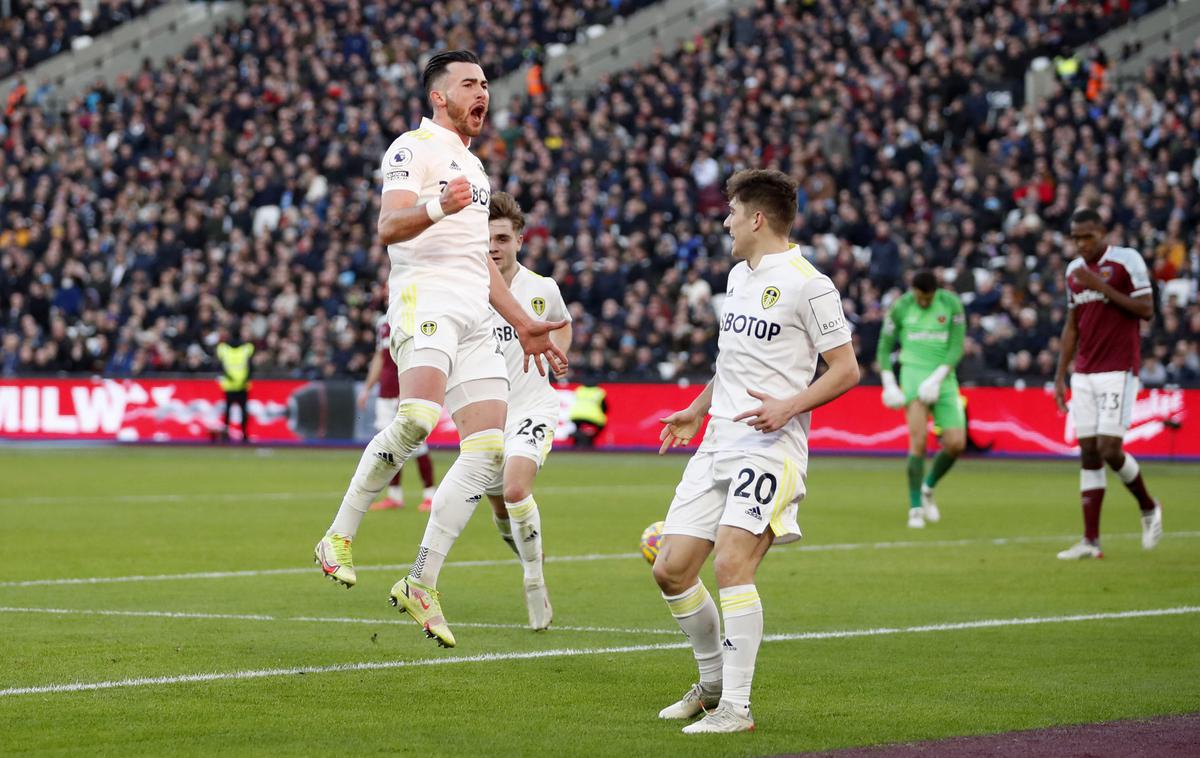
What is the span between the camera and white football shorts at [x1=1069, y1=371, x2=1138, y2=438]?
1379 centimetres

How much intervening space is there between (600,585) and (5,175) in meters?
33.9

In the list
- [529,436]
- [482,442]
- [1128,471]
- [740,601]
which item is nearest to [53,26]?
[1128,471]

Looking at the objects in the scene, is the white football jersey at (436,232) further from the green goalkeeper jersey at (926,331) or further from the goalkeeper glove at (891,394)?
the green goalkeeper jersey at (926,331)

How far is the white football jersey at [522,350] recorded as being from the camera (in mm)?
10711

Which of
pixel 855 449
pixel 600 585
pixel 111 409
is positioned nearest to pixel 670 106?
pixel 855 449

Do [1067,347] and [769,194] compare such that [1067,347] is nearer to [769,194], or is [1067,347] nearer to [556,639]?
[556,639]

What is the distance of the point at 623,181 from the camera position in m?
35.2

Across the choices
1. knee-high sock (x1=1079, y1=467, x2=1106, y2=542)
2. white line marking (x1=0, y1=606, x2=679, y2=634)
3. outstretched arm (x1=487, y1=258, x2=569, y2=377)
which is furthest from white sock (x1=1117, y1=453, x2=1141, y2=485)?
outstretched arm (x1=487, y1=258, x2=569, y2=377)

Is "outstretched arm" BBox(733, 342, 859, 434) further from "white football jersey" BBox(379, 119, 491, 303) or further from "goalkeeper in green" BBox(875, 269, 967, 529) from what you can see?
"goalkeeper in green" BBox(875, 269, 967, 529)

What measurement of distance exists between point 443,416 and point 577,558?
54.6 ft

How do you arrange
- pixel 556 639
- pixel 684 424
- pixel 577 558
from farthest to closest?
pixel 577 558 < pixel 556 639 < pixel 684 424

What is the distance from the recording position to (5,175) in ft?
139

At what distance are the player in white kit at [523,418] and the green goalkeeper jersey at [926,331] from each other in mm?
7352

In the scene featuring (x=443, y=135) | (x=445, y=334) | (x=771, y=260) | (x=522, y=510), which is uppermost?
(x=443, y=135)
